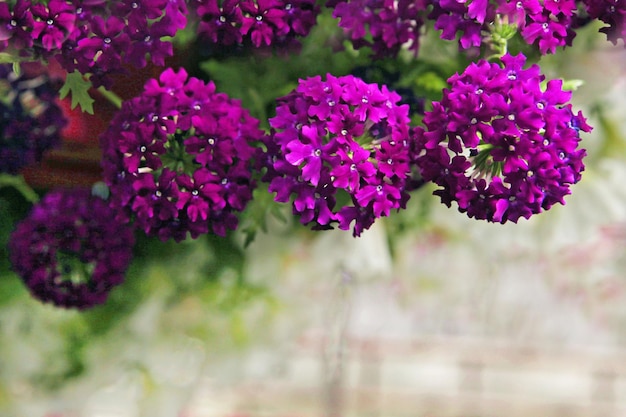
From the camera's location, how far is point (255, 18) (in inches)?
16.6

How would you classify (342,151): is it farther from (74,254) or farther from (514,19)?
(74,254)

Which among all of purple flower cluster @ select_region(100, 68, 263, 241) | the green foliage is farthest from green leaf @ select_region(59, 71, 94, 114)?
the green foliage

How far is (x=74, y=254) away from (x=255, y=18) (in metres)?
0.19

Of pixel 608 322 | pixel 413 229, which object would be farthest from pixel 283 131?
pixel 608 322

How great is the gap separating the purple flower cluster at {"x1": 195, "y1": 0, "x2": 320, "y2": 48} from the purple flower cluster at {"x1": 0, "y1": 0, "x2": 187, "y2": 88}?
0.05ft

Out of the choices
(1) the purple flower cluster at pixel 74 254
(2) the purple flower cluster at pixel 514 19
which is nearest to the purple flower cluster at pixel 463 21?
(2) the purple flower cluster at pixel 514 19

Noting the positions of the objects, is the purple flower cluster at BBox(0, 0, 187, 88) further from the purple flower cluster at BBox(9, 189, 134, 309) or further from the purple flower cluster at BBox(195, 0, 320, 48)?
the purple flower cluster at BBox(9, 189, 134, 309)

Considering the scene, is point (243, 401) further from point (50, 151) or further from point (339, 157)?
point (339, 157)

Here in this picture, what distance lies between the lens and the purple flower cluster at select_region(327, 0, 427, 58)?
1.45ft

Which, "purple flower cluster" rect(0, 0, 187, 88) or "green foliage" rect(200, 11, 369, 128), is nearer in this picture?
"purple flower cluster" rect(0, 0, 187, 88)

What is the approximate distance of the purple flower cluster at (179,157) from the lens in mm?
417

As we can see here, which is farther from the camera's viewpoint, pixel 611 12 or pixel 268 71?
pixel 268 71

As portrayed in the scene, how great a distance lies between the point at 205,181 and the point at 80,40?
0.29 feet

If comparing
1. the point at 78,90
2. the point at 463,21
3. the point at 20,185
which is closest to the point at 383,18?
the point at 463,21
